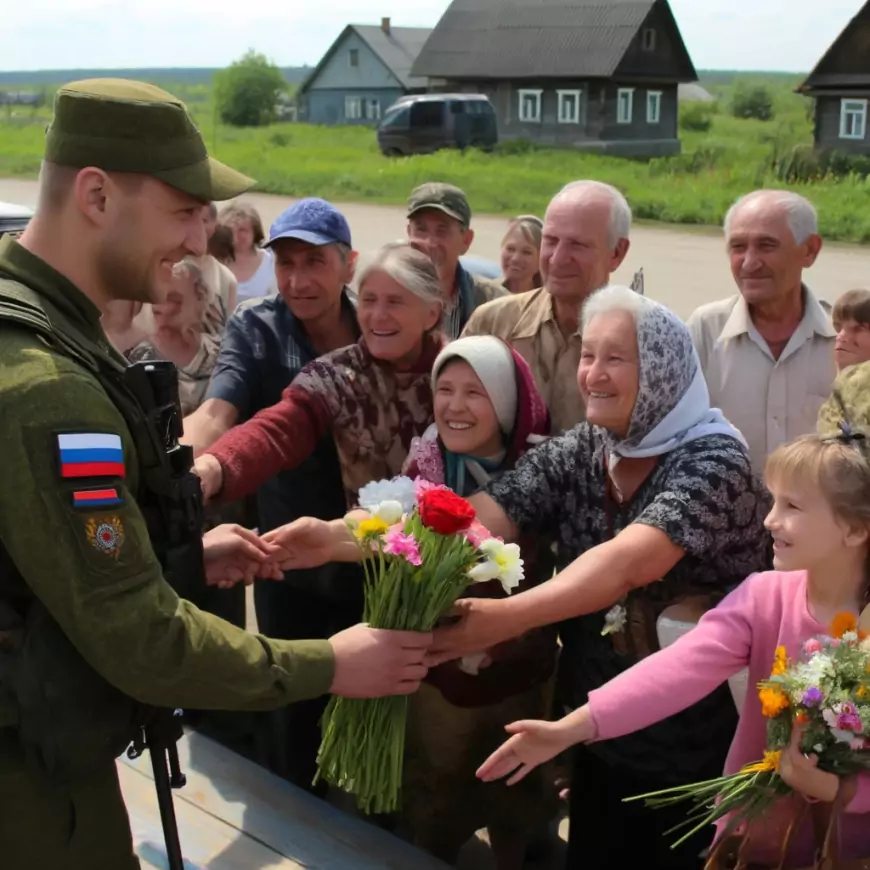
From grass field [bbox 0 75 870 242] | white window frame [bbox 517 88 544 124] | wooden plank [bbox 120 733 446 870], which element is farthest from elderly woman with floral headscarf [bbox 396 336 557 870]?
white window frame [bbox 517 88 544 124]

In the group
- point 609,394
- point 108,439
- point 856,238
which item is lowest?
A: point 856,238

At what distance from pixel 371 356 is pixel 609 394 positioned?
95 cm

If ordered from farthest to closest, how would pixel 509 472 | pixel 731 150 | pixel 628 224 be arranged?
pixel 731 150 < pixel 628 224 < pixel 509 472

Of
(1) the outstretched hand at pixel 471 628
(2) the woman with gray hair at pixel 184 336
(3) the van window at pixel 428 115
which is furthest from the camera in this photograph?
(3) the van window at pixel 428 115

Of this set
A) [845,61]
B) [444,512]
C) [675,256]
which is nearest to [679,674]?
[444,512]

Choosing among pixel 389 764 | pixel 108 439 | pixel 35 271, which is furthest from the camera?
pixel 389 764

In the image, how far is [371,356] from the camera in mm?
3250

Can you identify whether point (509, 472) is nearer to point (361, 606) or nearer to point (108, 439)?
point (361, 606)

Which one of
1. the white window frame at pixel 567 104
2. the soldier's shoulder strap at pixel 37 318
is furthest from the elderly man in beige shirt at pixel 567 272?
the white window frame at pixel 567 104

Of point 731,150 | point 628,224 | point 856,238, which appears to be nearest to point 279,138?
point 731,150

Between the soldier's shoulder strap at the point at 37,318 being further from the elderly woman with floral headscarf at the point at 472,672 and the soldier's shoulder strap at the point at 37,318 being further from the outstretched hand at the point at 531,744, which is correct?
the elderly woman with floral headscarf at the point at 472,672

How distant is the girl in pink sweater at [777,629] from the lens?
2027mm

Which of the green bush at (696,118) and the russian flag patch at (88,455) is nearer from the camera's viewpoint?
the russian flag patch at (88,455)

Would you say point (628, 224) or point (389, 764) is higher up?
point (628, 224)
